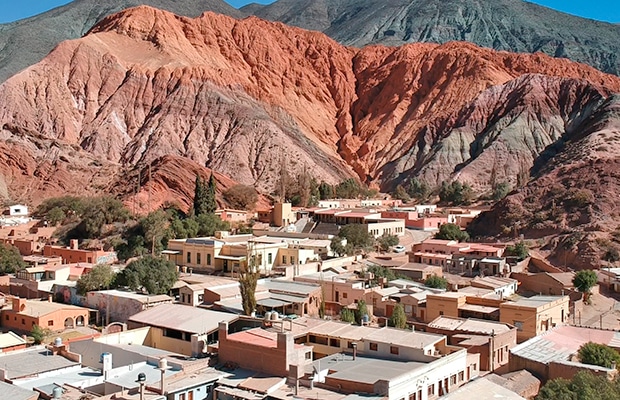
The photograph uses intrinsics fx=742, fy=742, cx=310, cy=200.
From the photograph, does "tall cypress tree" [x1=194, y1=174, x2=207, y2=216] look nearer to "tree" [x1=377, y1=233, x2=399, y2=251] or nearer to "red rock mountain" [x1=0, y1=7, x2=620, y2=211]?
"tree" [x1=377, y1=233, x2=399, y2=251]

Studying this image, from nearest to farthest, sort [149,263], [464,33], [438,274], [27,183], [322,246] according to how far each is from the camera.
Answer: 1. [149,263]
2. [438,274]
3. [322,246]
4. [27,183]
5. [464,33]

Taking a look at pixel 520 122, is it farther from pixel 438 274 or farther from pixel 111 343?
pixel 111 343

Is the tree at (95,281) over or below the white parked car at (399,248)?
below

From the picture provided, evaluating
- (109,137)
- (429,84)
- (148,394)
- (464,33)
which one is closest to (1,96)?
(109,137)

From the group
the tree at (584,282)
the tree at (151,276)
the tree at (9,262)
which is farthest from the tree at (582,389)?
the tree at (9,262)

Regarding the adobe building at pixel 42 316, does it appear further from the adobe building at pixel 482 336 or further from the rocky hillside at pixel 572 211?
the rocky hillside at pixel 572 211

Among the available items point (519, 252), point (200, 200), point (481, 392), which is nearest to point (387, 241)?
point (519, 252)
